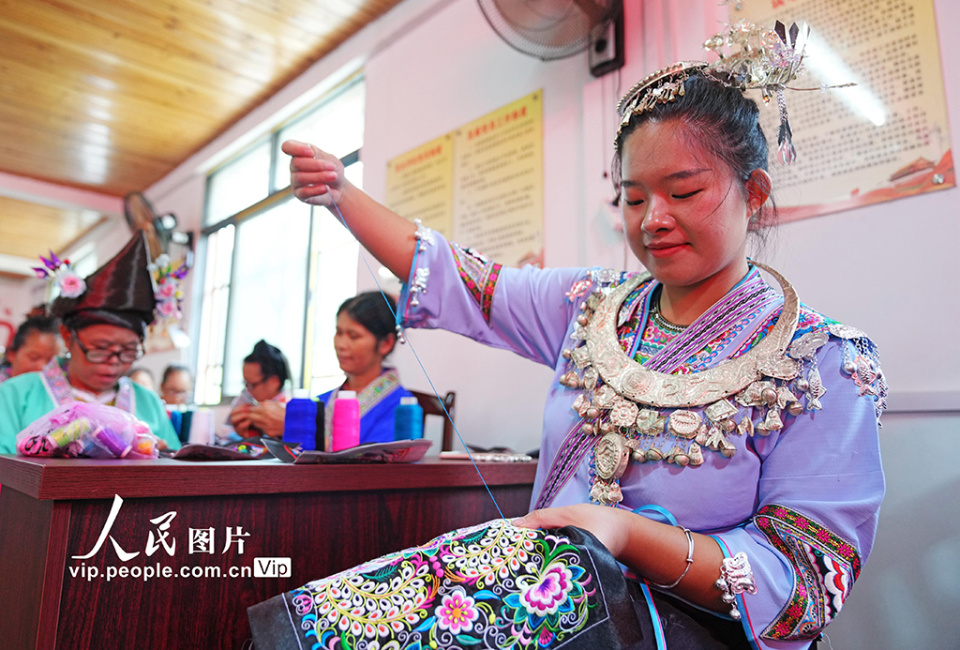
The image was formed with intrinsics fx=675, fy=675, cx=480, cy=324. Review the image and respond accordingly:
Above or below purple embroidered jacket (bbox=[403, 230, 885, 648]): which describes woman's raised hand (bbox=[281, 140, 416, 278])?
above

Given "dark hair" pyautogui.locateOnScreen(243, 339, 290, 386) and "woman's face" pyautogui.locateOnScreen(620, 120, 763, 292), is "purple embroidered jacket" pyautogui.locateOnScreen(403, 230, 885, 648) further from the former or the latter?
"dark hair" pyautogui.locateOnScreen(243, 339, 290, 386)

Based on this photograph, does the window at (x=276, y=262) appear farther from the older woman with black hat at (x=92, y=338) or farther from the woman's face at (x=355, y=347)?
the older woman with black hat at (x=92, y=338)

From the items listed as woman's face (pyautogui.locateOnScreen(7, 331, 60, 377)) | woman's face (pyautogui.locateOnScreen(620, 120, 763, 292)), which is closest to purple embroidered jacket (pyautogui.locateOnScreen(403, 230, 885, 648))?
woman's face (pyautogui.locateOnScreen(620, 120, 763, 292))

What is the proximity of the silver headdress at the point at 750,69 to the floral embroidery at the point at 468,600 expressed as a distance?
72cm

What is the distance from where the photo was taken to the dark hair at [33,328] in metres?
3.97

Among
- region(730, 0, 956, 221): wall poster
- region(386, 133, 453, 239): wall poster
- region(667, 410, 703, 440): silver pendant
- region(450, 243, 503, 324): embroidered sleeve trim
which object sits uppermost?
region(386, 133, 453, 239): wall poster

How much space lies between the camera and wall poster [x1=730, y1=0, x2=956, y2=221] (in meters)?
1.62

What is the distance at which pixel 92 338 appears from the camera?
2.17m

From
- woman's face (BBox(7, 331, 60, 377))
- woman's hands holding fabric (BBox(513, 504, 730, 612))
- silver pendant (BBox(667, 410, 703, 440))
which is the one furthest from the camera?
woman's face (BBox(7, 331, 60, 377))

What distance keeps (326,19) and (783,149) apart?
10.5ft

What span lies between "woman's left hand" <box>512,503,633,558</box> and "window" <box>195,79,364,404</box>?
2922mm

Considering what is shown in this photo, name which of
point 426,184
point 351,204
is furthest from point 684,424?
point 426,184

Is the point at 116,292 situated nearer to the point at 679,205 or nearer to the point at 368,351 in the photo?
the point at 368,351

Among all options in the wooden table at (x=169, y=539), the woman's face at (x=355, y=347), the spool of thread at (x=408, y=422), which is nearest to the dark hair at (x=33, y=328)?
the woman's face at (x=355, y=347)
